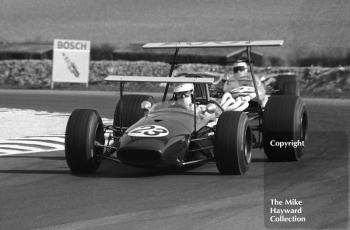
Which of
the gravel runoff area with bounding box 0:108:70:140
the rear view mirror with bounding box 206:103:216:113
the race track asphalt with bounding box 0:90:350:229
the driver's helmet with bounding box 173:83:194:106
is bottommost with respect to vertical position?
the gravel runoff area with bounding box 0:108:70:140

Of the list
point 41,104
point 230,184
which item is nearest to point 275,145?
point 230,184

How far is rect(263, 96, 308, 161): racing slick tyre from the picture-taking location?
11.4 meters

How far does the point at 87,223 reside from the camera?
7.50 meters

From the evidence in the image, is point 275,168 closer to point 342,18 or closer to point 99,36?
point 342,18

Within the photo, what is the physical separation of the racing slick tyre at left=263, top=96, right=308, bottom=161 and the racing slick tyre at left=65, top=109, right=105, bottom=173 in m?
2.33

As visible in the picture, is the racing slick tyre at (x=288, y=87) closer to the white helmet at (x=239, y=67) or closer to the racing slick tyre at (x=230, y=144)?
the white helmet at (x=239, y=67)

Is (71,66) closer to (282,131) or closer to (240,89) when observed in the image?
(240,89)

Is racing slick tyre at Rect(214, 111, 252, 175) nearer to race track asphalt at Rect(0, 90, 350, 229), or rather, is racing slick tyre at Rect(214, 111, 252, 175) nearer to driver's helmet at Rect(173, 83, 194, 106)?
race track asphalt at Rect(0, 90, 350, 229)

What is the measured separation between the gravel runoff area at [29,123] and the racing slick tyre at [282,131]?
16.9 feet

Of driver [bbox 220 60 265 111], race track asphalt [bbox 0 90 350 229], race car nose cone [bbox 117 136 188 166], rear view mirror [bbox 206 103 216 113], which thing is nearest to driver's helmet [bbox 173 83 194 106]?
rear view mirror [bbox 206 103 216 113]

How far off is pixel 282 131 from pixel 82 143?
9.03ft

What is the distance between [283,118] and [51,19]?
34317mm

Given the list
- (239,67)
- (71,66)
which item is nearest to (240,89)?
(239,67)

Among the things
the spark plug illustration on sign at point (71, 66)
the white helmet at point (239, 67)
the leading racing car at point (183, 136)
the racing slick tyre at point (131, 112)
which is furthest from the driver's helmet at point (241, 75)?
the spark plug illustration on sign at point (71, 66)
